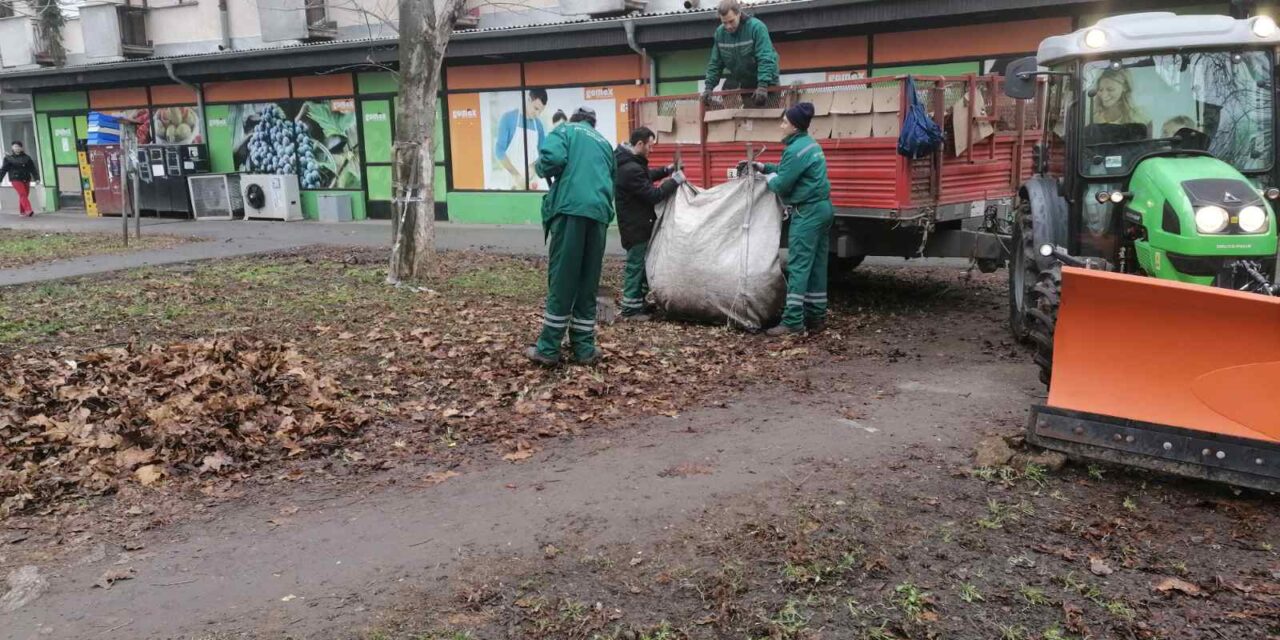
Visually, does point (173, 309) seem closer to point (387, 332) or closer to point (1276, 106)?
point (387, 332)

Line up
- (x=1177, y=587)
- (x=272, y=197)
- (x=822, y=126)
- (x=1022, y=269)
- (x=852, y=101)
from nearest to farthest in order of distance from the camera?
(x=1177, y=587) → (x=1022, y=269) → (x=852, y=101) → (x=822, y=126) → (x=272, y=197)

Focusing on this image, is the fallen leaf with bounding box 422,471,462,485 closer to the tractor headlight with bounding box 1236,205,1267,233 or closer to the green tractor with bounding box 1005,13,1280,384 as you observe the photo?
the green tractor with bounding box 1005,13,1280,384

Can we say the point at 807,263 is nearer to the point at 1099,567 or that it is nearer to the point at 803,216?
the point at 803,216

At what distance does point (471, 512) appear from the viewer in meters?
4.50

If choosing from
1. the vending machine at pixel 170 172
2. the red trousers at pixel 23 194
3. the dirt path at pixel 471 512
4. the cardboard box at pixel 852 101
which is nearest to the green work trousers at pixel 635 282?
the cardboard box at pixel 852 101

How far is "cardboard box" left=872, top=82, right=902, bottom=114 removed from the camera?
7836 millimetres

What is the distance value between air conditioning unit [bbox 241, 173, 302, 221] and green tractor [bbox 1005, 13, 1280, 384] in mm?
17293

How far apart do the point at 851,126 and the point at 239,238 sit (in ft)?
40.9

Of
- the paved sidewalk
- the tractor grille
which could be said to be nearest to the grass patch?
the paved sidewalk

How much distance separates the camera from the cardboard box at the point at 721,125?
29.6 feet

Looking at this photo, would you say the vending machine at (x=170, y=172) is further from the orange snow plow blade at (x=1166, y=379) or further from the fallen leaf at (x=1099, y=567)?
the fallen leaf at (x=1099, y=567)

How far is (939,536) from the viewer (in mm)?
4066

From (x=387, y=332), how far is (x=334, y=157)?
13.8 metres

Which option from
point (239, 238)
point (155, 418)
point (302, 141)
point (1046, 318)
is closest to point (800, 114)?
point (1046, 318)
